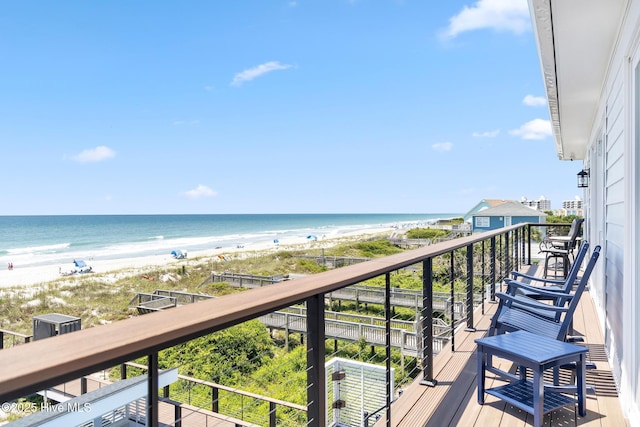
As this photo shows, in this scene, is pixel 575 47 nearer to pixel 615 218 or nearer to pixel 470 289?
pixel 615 218

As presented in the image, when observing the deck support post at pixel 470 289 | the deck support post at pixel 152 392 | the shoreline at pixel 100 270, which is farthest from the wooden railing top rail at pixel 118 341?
the shoreline at pixel 100 270

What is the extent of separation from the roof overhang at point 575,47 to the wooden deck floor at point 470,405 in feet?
6.60

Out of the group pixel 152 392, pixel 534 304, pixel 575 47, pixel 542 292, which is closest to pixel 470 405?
pixel 534 304

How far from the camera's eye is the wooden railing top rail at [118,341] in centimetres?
54

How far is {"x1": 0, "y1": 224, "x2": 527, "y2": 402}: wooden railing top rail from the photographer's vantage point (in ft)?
1.76

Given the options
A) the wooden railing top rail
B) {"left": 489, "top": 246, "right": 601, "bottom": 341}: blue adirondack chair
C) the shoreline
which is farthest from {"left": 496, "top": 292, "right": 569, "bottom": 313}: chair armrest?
the shoreline

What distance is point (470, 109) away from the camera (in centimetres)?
Answer: 5097

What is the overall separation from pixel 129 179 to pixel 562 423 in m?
60.2

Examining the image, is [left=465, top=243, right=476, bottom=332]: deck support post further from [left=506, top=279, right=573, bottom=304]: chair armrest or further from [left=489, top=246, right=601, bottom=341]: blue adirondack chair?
[left=489, top=246, right=601, bottom=341]: blue adirondack chair

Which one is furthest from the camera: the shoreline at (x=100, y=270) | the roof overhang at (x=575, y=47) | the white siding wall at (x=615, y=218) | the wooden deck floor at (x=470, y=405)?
the shoreline at (x=100, y=270)

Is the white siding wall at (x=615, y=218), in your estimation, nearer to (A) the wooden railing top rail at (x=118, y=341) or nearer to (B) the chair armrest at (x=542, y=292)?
(B) the chair armrest at (x=542, y=292)

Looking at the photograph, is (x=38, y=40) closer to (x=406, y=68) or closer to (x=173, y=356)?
(x=406, y=68)

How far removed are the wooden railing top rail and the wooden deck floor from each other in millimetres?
1310

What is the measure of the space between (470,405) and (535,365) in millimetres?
514
